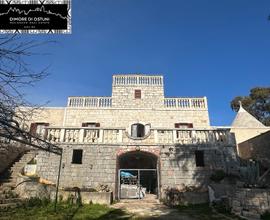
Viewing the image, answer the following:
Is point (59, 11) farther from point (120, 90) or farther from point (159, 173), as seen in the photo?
point (120, 90)

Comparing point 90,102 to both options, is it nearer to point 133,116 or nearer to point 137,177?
point 133,116

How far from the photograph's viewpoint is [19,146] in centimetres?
1548

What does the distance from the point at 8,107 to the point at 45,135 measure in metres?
10.9

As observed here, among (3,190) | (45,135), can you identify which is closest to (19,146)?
(45,135)

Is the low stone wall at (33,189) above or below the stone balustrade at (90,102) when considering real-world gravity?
below

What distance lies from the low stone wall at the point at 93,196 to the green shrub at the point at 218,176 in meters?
5.75

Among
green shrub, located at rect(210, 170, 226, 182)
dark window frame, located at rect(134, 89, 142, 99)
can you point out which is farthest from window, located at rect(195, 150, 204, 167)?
dark window frame, located at rect(134, 89, 142, 99)

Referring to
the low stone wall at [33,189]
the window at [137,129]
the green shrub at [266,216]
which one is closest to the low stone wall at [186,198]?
the green shrub at [266,216]

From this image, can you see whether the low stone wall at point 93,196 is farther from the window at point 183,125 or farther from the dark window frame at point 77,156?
the window at point 183,125

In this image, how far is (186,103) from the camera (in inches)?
798

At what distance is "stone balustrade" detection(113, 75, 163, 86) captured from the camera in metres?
20.8

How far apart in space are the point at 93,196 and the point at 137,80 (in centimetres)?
1170

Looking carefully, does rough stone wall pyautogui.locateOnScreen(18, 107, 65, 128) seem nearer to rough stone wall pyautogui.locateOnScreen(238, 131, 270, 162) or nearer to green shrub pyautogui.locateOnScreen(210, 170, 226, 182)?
green shrub pyautogui.locateOnScreen(210, 170, 226, 182)

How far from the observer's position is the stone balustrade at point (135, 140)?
14.3 meters
